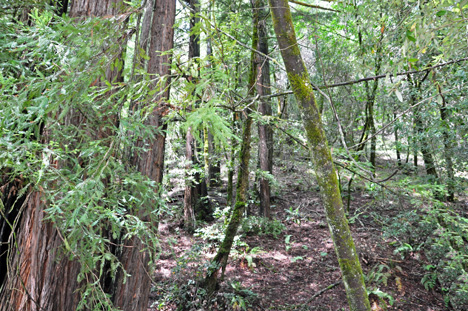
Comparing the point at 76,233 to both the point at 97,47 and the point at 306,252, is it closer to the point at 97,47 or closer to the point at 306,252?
the point at 97,47

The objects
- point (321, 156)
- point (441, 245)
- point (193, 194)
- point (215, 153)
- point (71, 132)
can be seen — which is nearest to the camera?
point (321, 156)

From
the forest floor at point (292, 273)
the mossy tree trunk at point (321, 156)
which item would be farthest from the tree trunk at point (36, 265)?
the forest floor at point (292, 273)

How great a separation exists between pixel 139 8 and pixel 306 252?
6537 mm

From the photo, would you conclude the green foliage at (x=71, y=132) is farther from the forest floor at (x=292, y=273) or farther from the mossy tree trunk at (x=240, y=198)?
the mossy tree trunk at (x=240, y=198)

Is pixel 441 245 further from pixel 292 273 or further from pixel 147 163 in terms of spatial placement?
pixel 147 163

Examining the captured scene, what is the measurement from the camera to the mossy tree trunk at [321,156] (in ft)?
6.41

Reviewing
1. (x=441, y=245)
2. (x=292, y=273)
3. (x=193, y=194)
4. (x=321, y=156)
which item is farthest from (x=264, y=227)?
(x=321, y=156)

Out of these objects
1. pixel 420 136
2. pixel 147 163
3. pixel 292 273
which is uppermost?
pixel 420 136

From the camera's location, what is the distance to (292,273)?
6273 mm

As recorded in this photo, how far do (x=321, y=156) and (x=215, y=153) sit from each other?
4.54m

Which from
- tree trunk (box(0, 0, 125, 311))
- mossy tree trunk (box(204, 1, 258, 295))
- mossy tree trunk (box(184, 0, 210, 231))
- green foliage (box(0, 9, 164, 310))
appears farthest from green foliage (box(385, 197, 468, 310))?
mossy tree trunk (box(184, 0, 210, 231))

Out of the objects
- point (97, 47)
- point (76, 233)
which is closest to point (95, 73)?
point (97, 47)

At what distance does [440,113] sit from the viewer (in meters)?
6.84

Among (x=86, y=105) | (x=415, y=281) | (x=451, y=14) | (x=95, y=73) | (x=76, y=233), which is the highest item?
(x=451, y=14)
